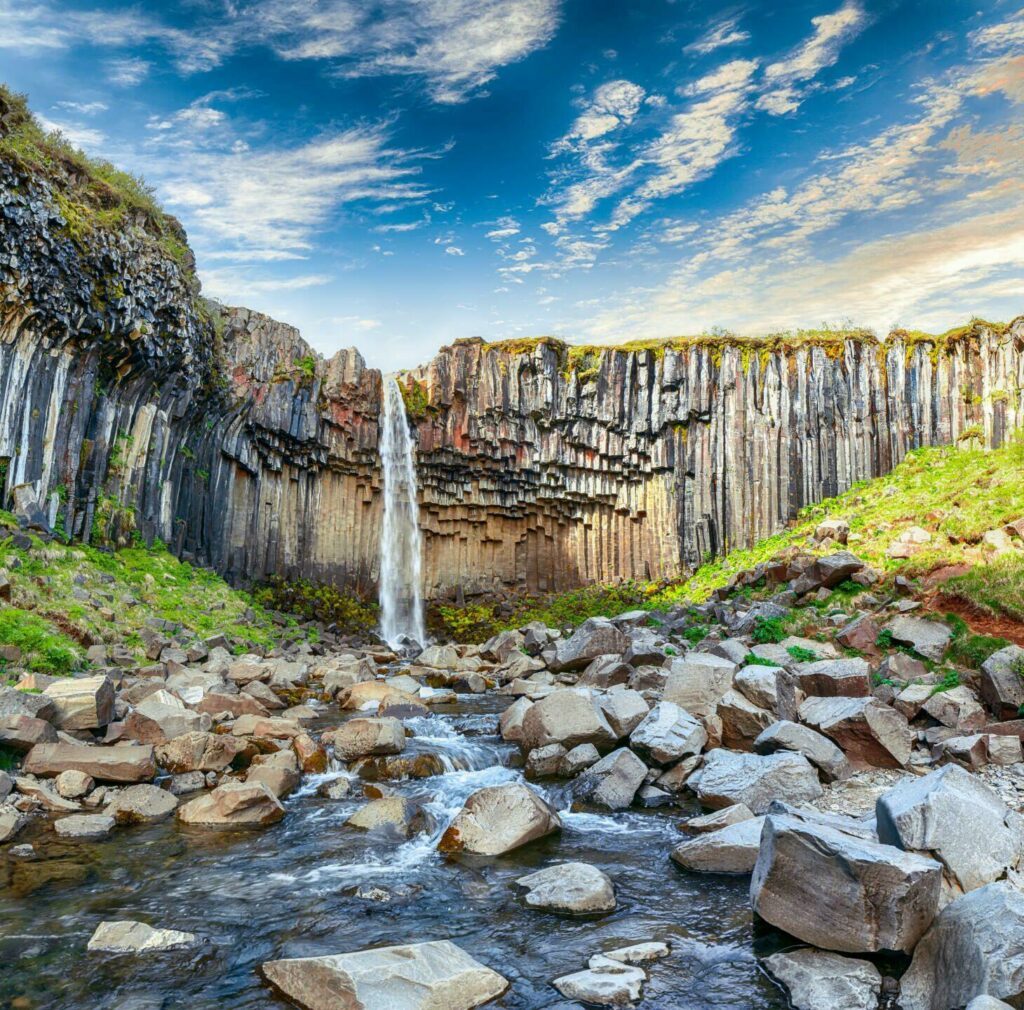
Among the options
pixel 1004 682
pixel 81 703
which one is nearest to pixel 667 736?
pixel 1004 682

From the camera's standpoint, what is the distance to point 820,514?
26984 millimetres

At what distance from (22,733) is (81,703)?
3.07ft

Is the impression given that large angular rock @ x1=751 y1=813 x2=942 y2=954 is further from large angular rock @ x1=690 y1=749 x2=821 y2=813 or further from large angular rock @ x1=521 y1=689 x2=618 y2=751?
large angular rock @ x1=521 y1=689 x2=618 y2=751

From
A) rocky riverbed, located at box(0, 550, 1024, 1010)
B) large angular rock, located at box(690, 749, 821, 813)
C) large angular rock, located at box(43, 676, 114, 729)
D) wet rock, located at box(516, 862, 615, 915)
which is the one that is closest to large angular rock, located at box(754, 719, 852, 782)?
rocky riverbed, located at box(0, 550, 1024, 1010)

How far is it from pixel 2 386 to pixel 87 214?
503cm

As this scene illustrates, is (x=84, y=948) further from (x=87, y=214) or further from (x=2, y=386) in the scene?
(x=87, y=214)

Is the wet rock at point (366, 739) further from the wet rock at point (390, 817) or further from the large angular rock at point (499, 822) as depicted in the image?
the large angular rock at point (499, 822)

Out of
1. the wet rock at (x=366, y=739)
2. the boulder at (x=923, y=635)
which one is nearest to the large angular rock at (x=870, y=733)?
the boulder at (x=923, y=635)

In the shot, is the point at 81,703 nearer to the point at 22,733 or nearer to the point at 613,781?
the point at 22,733

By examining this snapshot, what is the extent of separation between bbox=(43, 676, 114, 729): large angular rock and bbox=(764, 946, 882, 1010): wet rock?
8288 mm

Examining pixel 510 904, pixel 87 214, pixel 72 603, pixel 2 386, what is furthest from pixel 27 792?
pixel 87 214

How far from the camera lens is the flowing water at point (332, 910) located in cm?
459

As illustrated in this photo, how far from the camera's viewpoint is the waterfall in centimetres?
2964

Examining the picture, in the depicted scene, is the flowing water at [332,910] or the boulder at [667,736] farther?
the boulder at [667,736]
